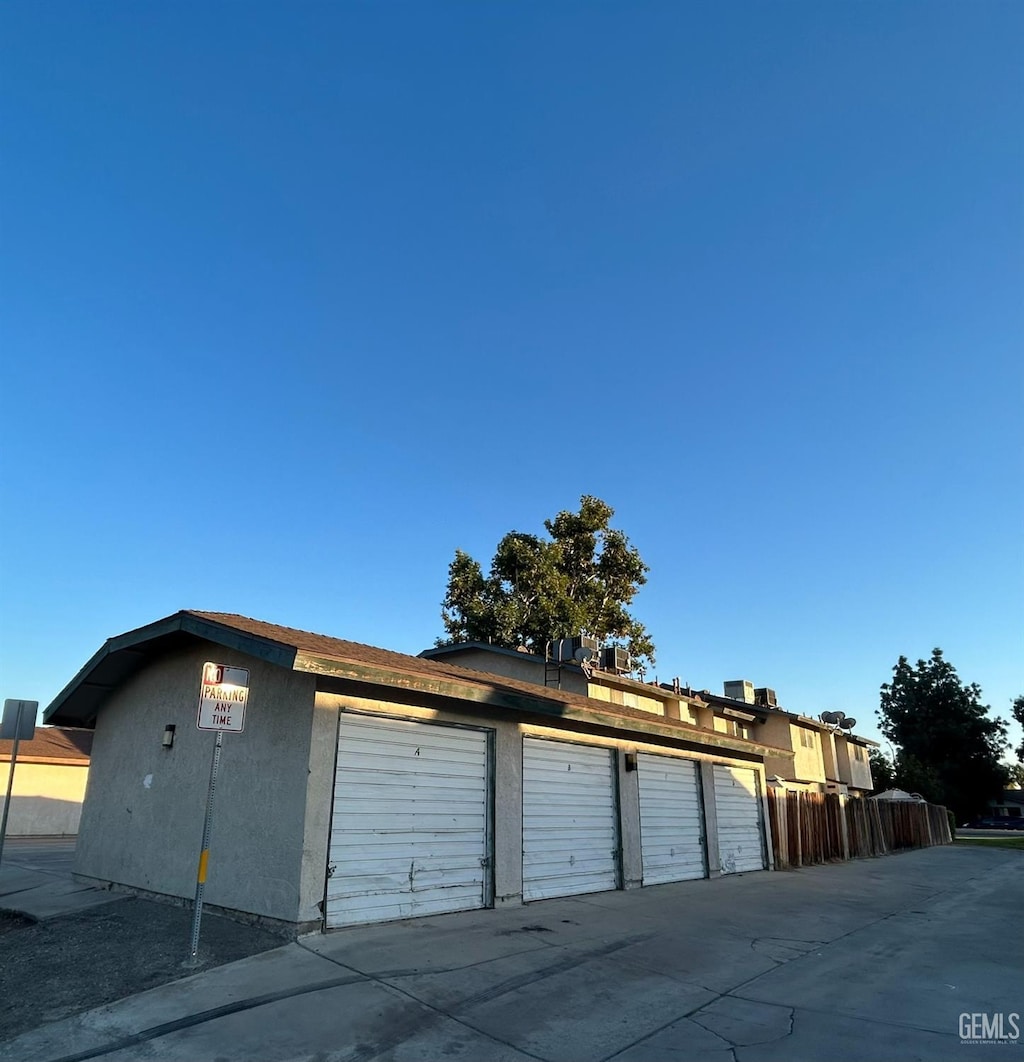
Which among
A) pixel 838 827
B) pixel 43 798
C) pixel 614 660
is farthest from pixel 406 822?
pixel 43 798

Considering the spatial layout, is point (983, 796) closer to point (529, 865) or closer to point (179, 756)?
point (529, 865)

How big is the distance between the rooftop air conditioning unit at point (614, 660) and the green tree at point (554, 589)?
10.00 m

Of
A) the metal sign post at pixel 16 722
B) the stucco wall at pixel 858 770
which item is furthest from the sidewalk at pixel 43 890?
the stucco wall at pixel 858 770

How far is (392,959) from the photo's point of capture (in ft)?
21.8

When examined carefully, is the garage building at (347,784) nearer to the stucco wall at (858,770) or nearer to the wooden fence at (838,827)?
the wooden fence at (838,827)

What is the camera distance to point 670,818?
1409 centimetres

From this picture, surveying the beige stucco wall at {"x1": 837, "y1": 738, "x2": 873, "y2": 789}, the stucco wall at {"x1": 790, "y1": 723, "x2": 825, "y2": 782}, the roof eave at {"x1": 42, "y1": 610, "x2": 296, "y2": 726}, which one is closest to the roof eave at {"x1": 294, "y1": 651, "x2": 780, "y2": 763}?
the roof eave at {"x1": 42, "y1": 610, "x2": 296, "y2": 726}

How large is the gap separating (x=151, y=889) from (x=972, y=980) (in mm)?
9297

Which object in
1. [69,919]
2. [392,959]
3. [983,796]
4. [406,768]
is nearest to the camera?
[392,959]

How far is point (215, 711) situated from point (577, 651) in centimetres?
1564

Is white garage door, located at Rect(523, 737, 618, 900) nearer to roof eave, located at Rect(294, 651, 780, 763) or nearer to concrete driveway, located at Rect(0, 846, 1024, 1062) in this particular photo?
roof eave, located at Rect(294, 651, 780, 763)

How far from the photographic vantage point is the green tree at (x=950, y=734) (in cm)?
6172

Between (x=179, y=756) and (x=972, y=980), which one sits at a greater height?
(x=179, y=756)

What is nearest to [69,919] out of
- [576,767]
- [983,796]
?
[576,767]
